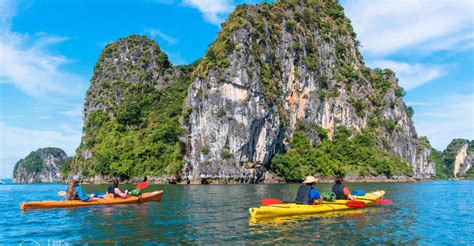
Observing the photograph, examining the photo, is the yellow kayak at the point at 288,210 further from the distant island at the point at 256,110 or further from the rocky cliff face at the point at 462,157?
the rocky cliff face at the point at 462,157

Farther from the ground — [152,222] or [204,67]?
[204,67]

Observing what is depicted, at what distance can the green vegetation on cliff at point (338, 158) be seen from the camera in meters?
65.0

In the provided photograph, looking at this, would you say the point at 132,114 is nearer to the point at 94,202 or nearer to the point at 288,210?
the point at 94,202

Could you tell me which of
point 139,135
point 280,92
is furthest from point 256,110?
point 139,135

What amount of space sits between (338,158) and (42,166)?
117492 mm

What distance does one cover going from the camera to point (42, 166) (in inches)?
5876

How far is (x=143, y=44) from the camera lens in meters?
99.1

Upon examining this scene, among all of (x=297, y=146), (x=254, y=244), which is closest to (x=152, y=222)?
(x=254, y=244)

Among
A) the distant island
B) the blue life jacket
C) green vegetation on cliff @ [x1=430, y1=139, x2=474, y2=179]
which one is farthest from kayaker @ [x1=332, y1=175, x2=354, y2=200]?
green vegetation on cliff @ [x1=430, y1=139, x2=474, y2=179]

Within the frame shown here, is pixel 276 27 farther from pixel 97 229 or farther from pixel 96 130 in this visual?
pixel 97 229

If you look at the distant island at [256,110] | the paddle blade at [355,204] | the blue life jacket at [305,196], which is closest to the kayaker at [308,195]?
the blue life jacket at [305,196]

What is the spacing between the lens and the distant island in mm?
61094

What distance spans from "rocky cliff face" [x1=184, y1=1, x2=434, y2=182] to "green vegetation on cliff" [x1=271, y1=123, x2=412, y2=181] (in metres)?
2.09

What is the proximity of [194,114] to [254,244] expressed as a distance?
172 feet
